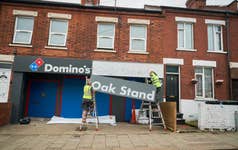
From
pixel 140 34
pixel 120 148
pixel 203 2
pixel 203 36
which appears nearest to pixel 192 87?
pixel 203 36

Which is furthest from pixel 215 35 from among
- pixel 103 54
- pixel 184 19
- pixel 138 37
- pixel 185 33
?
pixel 103 54

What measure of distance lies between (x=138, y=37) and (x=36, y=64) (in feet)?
21.5

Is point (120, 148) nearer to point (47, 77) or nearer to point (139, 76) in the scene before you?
point (139, 76)

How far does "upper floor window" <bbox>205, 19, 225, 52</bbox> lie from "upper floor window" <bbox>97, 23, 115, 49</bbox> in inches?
264

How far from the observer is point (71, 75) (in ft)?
41.6

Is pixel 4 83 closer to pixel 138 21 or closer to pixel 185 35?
pixel 138 21

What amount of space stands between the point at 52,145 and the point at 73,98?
6102 mm

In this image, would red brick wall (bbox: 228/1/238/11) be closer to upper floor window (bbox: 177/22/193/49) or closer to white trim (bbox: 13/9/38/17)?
upper floor window (bbox: 177/22/193/49)

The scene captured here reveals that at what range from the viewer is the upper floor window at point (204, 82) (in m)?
13.2

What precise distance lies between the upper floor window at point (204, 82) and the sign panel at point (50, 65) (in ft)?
23.8

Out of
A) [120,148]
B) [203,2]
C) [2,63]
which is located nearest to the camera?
[120,148]

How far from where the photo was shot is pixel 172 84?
13.1 m

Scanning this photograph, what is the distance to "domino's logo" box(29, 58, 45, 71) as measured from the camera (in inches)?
456

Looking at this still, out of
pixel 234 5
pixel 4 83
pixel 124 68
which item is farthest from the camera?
pixel 234 5
